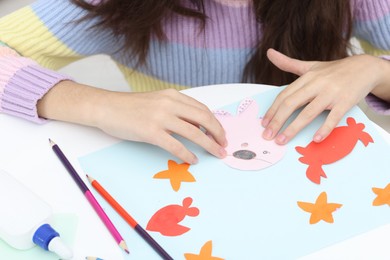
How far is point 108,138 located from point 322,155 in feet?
0.84

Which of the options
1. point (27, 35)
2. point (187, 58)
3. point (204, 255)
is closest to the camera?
point (204, 255)

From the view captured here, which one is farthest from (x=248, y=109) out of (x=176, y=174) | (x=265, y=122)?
(x=176, y=174)

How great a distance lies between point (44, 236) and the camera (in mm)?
480

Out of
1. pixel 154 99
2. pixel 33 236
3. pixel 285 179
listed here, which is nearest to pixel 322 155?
pixel 285 179

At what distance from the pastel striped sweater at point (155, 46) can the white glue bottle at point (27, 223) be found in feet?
0.49

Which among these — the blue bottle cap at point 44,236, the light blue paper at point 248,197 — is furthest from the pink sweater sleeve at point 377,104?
the blue bottle cap at point 44,236

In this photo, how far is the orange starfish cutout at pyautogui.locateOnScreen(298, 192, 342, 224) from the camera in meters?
0.50

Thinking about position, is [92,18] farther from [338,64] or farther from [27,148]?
[338,64]

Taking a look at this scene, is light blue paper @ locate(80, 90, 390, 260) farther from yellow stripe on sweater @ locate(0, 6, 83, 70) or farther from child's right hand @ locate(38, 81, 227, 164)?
yellow stripe on sweater @ locate(0, 6, 83, 70)

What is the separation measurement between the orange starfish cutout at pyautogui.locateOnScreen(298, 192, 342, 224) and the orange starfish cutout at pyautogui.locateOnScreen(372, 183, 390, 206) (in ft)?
0.13

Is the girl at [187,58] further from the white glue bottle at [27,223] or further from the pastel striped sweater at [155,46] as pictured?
the white glue bottle at [27,223]

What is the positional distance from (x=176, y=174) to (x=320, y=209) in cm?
16

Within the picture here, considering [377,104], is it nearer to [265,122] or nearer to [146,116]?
[265,122]

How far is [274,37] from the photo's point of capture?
0.79 metres
